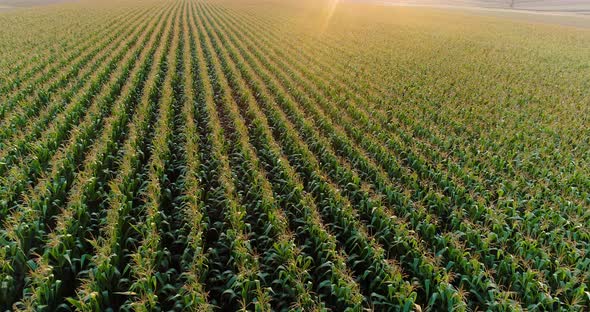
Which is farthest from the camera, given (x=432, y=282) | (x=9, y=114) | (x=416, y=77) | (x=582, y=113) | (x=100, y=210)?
(x=416, y=77)

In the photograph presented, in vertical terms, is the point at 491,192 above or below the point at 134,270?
below

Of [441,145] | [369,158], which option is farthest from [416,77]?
[369,158]

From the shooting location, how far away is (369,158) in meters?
7.78

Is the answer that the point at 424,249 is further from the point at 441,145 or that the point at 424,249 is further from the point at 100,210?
the point at 100,210

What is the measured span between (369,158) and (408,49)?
17439 millimetres

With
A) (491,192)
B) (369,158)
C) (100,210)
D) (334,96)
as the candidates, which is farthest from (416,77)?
(100,210)

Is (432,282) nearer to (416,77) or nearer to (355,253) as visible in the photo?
(355,253)

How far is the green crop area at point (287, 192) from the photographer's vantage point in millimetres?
4215

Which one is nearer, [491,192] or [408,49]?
[491,192]

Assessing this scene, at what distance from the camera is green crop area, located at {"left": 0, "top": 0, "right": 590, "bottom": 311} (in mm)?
4215

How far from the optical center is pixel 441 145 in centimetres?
839

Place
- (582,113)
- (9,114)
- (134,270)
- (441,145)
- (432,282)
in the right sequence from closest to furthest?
(134,270), (432,282), (441,145), (9,114), (582,113)

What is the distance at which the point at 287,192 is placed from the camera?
6363 millimetres

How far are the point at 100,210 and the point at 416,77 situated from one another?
1343cm
